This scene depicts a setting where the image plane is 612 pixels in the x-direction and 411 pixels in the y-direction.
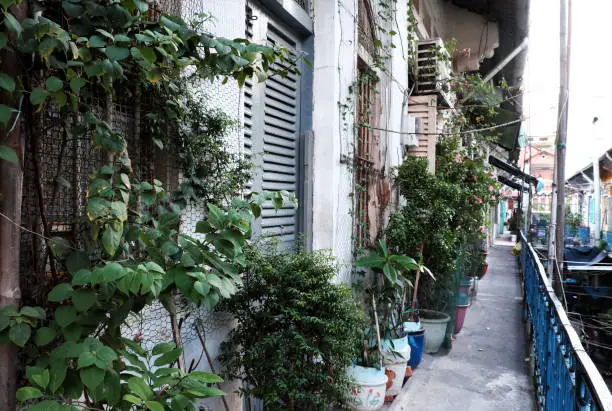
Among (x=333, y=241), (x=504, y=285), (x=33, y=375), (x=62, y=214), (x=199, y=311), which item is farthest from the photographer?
(x=504, y=285)

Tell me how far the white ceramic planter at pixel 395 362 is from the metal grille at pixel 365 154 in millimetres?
1456

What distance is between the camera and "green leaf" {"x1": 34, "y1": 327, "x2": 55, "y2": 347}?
173cm

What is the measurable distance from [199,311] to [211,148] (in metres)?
1.20

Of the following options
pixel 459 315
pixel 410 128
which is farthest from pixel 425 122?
pixel 459 315

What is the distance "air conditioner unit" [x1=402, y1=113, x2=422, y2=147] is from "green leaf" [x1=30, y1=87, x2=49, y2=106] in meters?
7.14

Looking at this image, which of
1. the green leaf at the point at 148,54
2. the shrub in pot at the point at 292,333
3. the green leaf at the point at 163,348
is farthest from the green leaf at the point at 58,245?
the shrub in pot at the point at 292,333

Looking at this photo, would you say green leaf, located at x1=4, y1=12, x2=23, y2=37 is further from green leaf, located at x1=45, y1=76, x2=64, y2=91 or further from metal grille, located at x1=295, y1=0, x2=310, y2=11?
metal grille, located at x1=295, y1=0, x2=310, y2=11

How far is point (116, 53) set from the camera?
1.87 m

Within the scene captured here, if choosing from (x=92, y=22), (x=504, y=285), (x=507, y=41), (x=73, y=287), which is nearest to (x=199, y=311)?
(x=73, y=287)

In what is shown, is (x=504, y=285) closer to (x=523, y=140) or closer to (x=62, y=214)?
(x=523, y=140)

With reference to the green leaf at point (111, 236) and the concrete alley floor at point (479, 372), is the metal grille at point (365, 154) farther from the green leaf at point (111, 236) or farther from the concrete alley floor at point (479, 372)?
the green leaf at point (111, 236)

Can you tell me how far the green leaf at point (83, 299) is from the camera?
1.70 metres

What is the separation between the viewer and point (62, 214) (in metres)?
2.24

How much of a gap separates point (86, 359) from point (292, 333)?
1.96m
